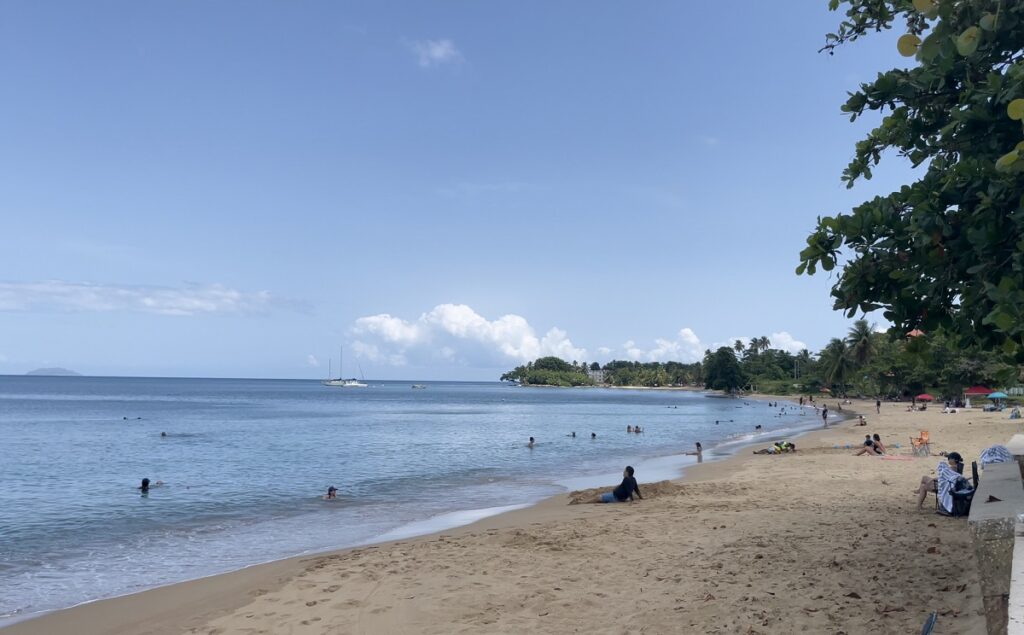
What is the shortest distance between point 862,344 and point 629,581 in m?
86.5

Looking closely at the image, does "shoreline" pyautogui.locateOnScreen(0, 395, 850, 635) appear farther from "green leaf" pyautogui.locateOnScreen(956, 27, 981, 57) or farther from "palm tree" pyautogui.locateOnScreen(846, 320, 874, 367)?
"palm tree" pyautogui.locateOnScreen(846, 320, 874, 367)

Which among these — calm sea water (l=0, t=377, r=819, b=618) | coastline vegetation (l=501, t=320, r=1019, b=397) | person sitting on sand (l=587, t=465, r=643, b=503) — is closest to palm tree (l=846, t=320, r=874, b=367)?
coastline vegetation (l=501, t=320, r=1019, b=397)

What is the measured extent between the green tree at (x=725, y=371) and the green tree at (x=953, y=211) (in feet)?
486

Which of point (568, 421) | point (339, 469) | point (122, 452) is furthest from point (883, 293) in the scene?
point (568, 421)

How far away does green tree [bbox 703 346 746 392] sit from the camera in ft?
478

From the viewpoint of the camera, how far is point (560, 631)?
23.1 ft

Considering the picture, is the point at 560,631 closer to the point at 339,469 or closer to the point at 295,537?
the point at 295,537

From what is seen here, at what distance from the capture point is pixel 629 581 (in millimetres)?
8469

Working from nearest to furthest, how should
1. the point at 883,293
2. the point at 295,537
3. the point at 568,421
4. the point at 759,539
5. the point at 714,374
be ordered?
the point at 883,293
the point at 759,539
the point at 295,537
the point at 568,421
the point at 714,374

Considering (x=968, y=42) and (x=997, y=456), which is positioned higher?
(x=968, y=42)

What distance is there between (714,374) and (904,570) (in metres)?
150

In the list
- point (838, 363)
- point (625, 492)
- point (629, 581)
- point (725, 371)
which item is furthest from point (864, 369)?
point (629, 581)

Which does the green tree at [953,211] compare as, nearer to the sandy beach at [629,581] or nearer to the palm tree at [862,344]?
the sandy beach at [629,581]

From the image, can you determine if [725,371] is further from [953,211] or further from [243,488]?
[953,211]
